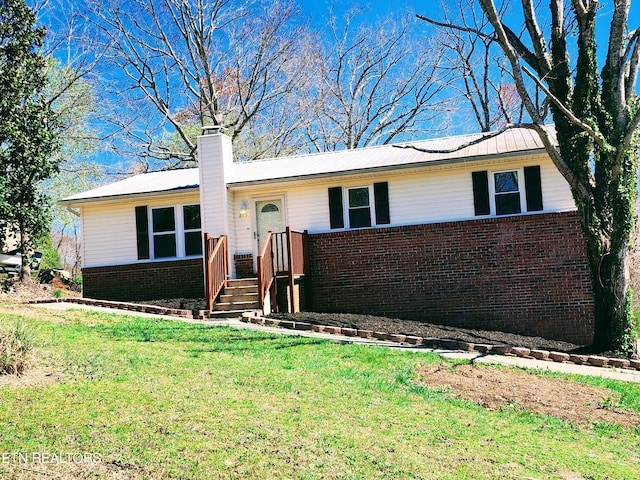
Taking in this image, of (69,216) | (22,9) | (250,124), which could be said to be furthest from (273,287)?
(69,216)

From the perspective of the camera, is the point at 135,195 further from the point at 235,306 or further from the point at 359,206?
the point at 359,206

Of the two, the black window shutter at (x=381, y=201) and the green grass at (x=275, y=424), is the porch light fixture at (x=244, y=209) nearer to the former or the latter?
the black window shutter at (x=381, y=201)

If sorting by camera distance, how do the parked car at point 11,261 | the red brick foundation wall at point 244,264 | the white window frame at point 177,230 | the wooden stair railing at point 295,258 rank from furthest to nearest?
the parked car at point 11,261 < the white window frame at point 177,230 < the red brick foundation wall at point 244,264 < the wooden stair railing at point 295,258

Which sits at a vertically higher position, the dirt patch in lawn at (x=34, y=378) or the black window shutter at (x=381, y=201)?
the black window shutter at (x=381, y=201)

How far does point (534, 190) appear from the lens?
47.8 ft

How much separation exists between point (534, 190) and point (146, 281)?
9.79m

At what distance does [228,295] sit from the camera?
14648mm

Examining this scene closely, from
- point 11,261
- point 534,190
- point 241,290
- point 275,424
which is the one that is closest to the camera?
point 275,424

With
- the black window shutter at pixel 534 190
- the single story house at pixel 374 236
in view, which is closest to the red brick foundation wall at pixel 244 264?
the single story house at pixel 374 236

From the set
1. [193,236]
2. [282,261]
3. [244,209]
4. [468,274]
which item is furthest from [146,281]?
[468,274]

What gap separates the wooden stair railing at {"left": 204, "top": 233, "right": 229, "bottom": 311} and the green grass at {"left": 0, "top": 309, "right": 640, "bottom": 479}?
510cm

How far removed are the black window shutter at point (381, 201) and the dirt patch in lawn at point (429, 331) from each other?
2740mm

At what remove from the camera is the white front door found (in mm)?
16375

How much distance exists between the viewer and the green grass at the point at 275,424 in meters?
5.02
